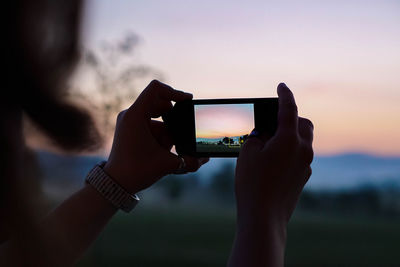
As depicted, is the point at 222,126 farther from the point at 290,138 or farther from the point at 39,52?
the point at 39,52

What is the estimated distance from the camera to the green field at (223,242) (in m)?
1.22

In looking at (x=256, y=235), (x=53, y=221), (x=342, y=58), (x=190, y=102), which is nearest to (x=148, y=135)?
(x=190, y=102)

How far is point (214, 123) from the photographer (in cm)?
84

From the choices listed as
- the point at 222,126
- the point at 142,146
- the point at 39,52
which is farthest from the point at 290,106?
the point at 39,52

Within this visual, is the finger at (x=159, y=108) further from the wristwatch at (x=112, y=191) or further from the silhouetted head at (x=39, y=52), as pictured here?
the silhouetted head at (x=39, y=52)

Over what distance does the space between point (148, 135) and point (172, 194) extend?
53 centimetres

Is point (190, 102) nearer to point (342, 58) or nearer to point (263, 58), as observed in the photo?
point (263, 58)

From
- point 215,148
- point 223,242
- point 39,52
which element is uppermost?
point 39,52

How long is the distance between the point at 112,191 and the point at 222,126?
0.27 meters

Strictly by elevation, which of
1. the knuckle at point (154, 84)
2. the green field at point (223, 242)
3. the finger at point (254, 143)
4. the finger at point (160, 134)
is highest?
the knuckle at point (154, 84)

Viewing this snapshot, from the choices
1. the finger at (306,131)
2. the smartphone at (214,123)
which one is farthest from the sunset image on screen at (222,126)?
the finger at (306,131)

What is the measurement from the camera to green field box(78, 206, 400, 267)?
3.99 feet

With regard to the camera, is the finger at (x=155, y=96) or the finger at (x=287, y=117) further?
the finger at (x=155, y=96)

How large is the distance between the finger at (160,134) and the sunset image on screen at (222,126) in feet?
0.27
